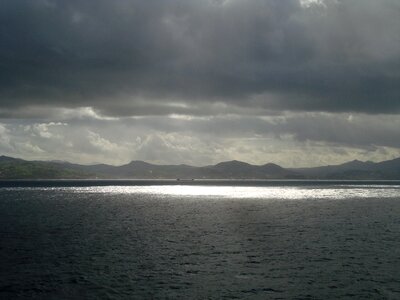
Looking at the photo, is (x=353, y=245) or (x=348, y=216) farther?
(x=348, y=216)

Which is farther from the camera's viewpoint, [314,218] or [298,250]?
[314,218]

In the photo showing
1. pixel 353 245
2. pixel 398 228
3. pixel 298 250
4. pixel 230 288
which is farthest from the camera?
pixel 398 228

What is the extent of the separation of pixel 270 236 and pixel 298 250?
73.7 ft

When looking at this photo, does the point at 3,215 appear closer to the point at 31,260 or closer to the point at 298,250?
the point at 31,260

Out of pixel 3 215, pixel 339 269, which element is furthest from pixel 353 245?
pixel 3 215

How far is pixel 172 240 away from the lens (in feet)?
351

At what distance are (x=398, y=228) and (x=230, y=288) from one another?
89.2m

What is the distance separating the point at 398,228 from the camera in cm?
13200

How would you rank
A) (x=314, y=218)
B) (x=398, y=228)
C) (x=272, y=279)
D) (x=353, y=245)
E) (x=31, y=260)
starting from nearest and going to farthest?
(x=272, y=279) → (x=31, y=260) → (x=353, y=245) → (x=398, y=228) → (x=314, y=218)

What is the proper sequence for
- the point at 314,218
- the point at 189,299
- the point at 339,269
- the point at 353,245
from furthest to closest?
the point at 314,218
the point at 353,245
the point at 339,269
the point at 189,299

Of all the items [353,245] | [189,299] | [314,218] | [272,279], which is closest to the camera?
[189,299]

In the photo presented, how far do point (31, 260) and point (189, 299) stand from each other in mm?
36786

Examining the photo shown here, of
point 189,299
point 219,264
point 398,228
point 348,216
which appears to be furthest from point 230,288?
point 348,216

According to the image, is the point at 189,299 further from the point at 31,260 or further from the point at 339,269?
the point at 31,260
